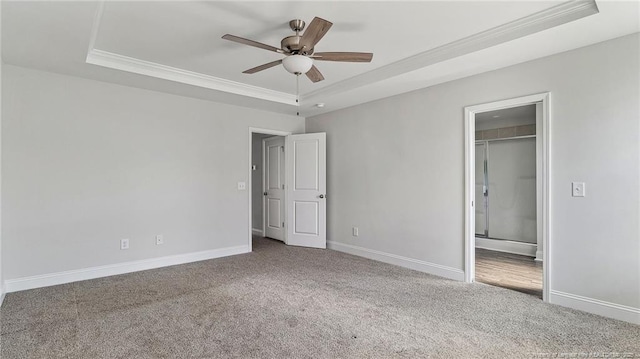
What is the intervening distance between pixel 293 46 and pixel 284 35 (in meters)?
0.45

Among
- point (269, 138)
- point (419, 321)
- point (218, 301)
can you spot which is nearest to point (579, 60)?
point (419, 321)

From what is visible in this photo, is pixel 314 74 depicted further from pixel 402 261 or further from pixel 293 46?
pixel 402 261

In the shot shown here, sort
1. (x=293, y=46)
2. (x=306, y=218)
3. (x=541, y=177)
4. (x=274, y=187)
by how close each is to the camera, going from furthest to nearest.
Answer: (x=274, y=187), (x=306, y=218), (x=541, y=177), (x=293, y=46)

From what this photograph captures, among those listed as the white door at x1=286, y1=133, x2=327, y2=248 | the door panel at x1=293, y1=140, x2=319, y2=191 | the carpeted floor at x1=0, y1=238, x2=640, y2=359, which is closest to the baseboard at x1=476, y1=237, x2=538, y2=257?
the carpeted floor at x1=0, y1=238, x2=640, y2=359

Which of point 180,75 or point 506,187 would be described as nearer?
point 180,75

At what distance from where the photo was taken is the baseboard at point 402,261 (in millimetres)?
3843

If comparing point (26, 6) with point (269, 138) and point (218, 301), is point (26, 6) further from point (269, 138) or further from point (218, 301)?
point (269, 138)

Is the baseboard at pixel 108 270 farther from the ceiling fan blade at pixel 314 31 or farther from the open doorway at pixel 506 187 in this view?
the open doorway at pixel 506 187

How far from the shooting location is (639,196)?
8.48ft

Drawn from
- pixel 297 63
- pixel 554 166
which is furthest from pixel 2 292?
pixel 554 166

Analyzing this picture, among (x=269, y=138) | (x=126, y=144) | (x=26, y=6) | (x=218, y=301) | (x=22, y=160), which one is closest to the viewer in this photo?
(x=26, y=6)

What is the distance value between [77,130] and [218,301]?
2594mm

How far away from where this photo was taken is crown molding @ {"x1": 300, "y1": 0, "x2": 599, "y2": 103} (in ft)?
7.81

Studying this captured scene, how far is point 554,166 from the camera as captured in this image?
9.91 feet
